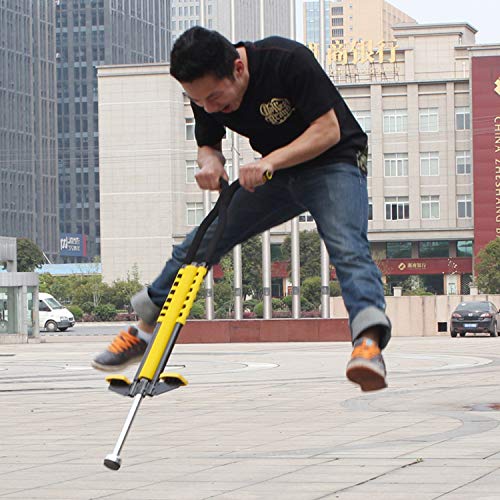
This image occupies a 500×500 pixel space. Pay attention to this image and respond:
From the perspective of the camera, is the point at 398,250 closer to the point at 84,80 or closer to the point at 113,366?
the point at 113,366

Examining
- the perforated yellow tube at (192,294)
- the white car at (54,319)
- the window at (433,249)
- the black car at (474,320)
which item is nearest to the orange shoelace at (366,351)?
the perforated yellow tube at (192,294)

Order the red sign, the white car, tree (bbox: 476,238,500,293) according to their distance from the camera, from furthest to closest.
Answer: the red sign → tree (bbox: 476,238,500,293) → the white car

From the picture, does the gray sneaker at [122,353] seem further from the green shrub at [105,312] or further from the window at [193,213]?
the window at [193,213]

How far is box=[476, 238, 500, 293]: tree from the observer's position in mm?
78312

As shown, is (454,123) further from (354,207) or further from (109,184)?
(354,207)

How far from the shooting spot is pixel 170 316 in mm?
4660

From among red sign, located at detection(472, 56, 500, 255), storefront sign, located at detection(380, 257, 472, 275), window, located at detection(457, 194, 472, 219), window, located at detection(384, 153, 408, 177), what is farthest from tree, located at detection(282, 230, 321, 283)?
red sign, located at detection(472, 56, 500, 255)

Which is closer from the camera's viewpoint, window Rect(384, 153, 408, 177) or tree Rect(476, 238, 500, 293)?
tree Rect(476, 238, 500, 293)

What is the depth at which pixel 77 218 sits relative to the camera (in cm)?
18150

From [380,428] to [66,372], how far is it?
40.6ft

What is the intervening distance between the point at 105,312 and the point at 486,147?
2967 cm

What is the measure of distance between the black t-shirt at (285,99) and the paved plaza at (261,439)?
7.31 ft

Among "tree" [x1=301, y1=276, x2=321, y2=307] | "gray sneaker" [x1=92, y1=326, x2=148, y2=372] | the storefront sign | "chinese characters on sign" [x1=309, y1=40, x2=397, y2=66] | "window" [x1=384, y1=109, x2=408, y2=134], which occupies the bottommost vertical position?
"tree" [x1=301, y1=276, x2=321, y2=307]

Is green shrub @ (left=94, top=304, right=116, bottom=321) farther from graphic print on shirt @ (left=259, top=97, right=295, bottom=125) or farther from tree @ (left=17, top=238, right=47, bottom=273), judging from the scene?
graphic print on shirt @ (left=259, top=97, right=295, bottom=125)
